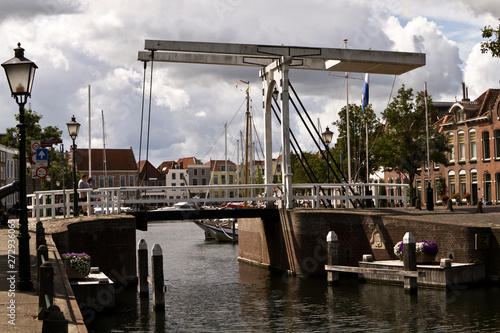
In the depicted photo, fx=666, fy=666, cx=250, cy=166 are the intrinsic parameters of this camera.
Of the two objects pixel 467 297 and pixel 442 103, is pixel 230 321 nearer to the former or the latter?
pixel 467 297

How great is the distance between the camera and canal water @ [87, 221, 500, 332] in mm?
14219

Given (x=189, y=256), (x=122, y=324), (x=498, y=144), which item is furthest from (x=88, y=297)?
(x=498, y=144)

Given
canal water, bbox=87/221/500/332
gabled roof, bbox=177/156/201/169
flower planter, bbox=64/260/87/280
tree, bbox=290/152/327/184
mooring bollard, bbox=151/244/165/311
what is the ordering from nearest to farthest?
canal water, bbox=87/221/500/332
flower planter, bbox=64/260/87/280
mooring bollard, bbox=151/244/165/311
tree, bbox=290/152/327/184
gabled roof, bbox=177/156/201/169

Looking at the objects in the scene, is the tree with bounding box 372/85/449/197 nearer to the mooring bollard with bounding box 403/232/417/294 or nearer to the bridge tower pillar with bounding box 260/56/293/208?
the bridge tower pillar with bounding box 260/56/293/208

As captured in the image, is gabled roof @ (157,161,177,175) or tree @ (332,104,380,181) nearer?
tree @ (332,104,380,181)

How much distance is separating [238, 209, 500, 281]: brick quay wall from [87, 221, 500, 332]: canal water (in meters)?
0.91

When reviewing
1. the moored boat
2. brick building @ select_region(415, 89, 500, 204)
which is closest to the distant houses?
brick building @ select_region(415, 89, 500, 204)

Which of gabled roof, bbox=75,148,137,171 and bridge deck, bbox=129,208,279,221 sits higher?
gabled roof, bbox=75,148,137,171

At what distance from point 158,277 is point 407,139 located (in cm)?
3166

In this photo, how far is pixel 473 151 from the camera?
49.4 metres

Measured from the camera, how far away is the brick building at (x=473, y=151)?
153 feet

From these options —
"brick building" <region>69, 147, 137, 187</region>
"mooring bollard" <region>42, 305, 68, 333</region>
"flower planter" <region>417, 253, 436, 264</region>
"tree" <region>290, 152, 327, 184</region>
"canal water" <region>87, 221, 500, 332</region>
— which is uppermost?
"brick building" <region>69, 147, 137, 187</region>

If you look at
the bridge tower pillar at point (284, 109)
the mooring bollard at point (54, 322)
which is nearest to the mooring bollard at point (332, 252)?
the bridge tower pillar at point (284, 109)

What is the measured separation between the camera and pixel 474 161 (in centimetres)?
4881
